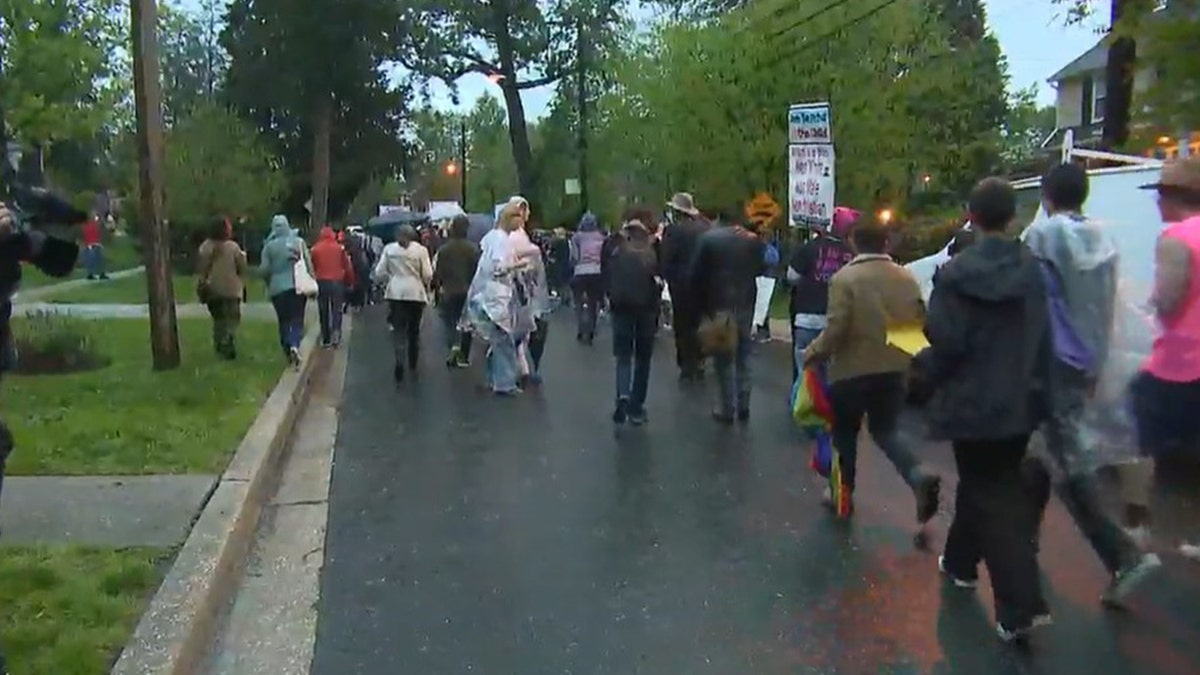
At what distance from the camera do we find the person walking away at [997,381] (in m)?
5.70

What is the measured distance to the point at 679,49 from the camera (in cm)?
3091

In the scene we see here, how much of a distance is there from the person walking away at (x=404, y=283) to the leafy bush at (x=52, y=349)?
2968 millimetres

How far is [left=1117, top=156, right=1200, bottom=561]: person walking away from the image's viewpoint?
6047 mm

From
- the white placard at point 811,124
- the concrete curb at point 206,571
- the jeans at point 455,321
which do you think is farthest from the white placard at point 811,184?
the concrete curb at point 206,571

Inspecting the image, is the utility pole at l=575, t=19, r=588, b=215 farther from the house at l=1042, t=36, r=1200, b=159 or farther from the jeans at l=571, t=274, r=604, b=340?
the jeans at l=571, t=274, r=604, b=340

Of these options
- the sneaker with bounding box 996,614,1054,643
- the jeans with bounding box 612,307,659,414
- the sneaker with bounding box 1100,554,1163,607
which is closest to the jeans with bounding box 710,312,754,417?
the jeans with bounding box 612,307,659,414

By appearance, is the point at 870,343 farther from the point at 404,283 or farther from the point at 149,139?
the point at 149,139

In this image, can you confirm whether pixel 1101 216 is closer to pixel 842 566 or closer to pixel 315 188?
pixel 842 566

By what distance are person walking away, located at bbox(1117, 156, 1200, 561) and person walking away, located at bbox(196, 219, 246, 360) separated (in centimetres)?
1118

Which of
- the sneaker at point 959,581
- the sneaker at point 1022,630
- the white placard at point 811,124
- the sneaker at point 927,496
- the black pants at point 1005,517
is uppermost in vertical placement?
the white placard at point 811,124

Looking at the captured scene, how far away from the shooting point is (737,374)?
11.9 m

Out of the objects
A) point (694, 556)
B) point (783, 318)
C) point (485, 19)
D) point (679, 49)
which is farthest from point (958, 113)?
point (694, 556)

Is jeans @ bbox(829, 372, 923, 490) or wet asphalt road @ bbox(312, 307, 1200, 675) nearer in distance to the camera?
wet asphalt road @ bbox(312, 307, 1200, 675)

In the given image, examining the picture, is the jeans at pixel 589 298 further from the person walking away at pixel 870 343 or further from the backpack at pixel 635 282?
the person walking away at pixel 870 343
